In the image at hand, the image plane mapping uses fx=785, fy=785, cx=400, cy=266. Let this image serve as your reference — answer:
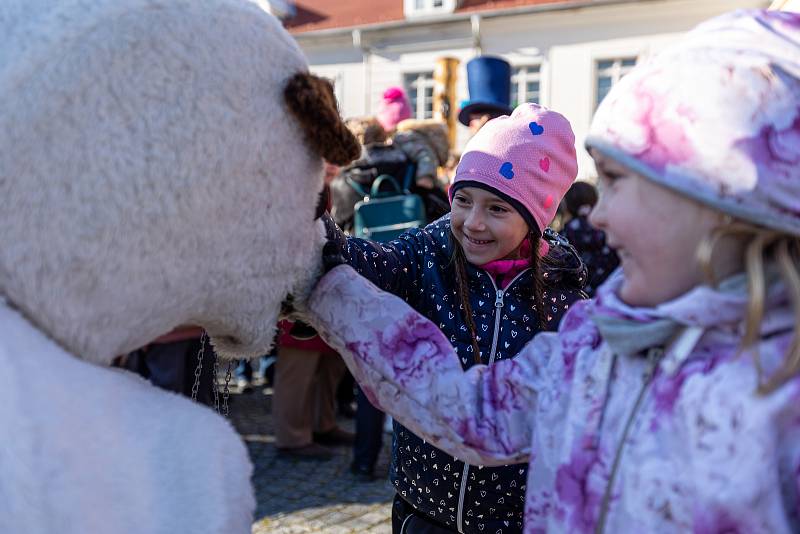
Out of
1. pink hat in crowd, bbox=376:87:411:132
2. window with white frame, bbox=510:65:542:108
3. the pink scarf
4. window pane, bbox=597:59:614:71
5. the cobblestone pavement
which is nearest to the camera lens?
the pink scarf

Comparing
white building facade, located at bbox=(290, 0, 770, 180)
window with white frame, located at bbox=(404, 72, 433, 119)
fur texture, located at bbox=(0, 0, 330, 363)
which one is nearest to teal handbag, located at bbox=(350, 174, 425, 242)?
fur texture, located at bbox=(0, 0, 330, 363)

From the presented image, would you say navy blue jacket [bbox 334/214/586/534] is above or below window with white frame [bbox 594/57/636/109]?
below

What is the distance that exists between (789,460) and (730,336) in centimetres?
17

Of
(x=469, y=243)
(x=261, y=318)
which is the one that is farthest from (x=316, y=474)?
(x=261, y=318)

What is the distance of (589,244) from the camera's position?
4191 mm

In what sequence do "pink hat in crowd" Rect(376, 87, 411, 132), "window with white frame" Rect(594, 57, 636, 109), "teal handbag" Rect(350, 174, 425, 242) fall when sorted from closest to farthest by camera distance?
"teal handbag" Rect(350, 174, 425, 242) < "pink hat in crowd" Rect(376, 87, 411, 132) < "window with white frame" Rect(594, 57, 636, 109)

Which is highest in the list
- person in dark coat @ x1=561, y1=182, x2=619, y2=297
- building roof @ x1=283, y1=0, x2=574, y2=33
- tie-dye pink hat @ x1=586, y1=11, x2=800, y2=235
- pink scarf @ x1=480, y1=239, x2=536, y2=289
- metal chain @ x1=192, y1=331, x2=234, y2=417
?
building roof @ x1=283, y1=0, x2=574, y2=33

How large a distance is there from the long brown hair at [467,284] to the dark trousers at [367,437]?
2220mm

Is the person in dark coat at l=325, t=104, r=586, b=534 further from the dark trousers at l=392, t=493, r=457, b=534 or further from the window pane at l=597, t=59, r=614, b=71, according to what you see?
the window pane at l=597, t=59, r=614, b=71

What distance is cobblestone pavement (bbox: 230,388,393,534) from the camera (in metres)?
3.46

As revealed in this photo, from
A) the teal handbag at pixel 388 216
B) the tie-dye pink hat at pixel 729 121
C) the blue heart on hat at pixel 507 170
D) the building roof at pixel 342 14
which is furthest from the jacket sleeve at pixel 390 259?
the building roof at pixel 342 14

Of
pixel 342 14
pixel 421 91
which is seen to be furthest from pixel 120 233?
pixel 342 14

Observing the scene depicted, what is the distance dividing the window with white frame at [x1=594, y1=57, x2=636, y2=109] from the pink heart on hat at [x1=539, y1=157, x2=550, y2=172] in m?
13.0

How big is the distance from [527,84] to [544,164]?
44.7 ft
